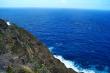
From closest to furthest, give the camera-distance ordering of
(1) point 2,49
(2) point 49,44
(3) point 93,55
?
(1) point 2,49 < (3) point 93,55 < (2) point 49,44

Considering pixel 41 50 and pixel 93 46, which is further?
pixel 93 46

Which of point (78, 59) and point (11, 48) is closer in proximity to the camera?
point (11, 48)

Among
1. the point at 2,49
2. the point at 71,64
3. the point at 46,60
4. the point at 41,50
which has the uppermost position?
the point at 71,64

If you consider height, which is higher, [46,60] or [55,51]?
[55,51]

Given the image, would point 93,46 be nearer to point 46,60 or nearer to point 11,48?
point 46,60

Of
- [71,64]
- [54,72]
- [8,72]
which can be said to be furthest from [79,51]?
[8,72]

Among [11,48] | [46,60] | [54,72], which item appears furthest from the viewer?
[46,60]

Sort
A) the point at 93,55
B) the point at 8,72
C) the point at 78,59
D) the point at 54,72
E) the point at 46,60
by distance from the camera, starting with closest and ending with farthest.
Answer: the point at 8,72 → the point at 54,72 → the point at 46,60 → the point at 78,59 → the point at 93,55

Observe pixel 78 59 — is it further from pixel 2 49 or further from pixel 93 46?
pixel 2 49

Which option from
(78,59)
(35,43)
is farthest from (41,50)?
(78,59)
